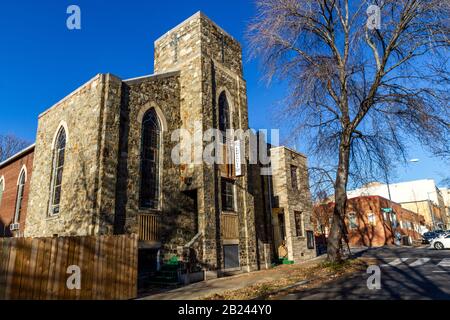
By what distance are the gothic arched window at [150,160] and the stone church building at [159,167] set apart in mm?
47

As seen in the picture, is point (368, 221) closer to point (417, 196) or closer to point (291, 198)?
point (291, 198)

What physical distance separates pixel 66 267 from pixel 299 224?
723 inches

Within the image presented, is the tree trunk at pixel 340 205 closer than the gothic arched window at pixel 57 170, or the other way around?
the tree trunk at pixel 340 205

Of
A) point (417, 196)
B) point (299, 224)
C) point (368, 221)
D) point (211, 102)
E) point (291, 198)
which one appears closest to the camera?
point (211, 102)

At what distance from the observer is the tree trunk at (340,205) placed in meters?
13.7

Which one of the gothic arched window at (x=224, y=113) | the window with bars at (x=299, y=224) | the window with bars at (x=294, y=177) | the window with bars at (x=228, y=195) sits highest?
the gothic arched window at (x=224, y=113)

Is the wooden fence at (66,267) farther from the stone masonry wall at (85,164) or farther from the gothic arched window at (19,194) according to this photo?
the gothic arched window at (19,194)

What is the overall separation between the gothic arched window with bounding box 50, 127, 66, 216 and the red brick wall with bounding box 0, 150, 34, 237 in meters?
5.40

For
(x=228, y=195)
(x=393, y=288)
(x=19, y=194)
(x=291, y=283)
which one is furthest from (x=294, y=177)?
(x=19, y=194)

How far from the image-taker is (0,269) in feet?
23.6

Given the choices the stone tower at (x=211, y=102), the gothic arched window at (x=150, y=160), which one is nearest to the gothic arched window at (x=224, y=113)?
the stone tower at (x=211, y=102)

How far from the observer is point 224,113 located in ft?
57.4

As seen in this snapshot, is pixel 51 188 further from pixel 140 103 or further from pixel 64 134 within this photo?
pixel 140 103
